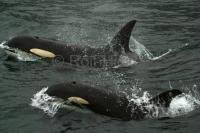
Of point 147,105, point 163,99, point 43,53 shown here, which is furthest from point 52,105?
point 43,53

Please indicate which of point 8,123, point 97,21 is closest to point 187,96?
point 8,123

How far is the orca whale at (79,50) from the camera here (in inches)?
643

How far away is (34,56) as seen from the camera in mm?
16641

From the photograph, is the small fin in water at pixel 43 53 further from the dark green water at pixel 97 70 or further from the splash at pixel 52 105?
the splash at pixel 52 105

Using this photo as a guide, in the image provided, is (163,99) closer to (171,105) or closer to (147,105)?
(147,105)

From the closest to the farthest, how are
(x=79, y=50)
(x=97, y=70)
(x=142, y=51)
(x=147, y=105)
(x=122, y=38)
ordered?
(x=147, y=105), (x=97, y=70), (x=122, y=38), (x=79, y=50), (x=142, y=51)

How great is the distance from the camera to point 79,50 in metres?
16.7

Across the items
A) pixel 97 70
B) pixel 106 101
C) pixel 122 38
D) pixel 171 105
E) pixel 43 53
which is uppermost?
pixel 122 38

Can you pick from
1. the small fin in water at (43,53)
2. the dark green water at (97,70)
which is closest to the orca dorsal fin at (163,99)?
the dark green water at (97,70)

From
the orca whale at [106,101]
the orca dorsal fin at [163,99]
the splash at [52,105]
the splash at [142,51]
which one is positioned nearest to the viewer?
the orca dorsal fin at [163,99]

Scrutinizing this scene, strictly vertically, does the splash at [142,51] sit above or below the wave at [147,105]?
above

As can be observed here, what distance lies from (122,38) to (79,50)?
152 cm

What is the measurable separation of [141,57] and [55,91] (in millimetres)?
5627

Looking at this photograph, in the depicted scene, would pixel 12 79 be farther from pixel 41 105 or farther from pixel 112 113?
pixel 112 113
